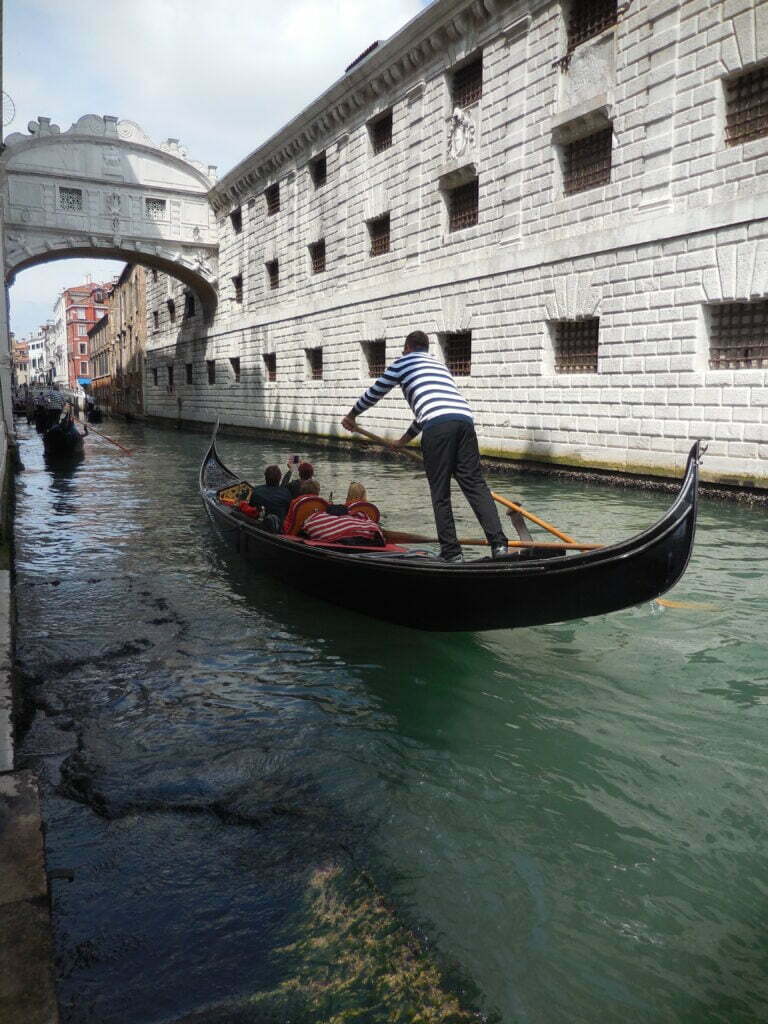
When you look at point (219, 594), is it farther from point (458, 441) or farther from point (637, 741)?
point (637, 741)

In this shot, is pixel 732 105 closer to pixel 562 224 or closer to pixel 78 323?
pixel 562 224

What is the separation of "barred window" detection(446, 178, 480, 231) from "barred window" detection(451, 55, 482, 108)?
1242 millimetres

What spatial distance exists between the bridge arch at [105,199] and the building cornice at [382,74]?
2202 millimetres

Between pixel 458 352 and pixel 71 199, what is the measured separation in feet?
45.0

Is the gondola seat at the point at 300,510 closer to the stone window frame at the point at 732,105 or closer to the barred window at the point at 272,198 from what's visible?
the stone window frame at the point at 732,105

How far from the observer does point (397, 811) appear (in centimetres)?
239

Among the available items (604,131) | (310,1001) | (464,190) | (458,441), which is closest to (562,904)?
(310,1001)

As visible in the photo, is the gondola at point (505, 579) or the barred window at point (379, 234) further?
the barred window at point (379, 234)

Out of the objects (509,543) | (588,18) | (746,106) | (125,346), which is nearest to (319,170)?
(588,18)

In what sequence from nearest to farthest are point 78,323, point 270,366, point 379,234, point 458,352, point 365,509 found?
1. point 365,509
2. point 458,352
3. point 379,234
4. point 270,366
5. point 78,323

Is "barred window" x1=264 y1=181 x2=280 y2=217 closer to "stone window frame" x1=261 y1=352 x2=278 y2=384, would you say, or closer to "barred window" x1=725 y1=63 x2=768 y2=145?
"stone window frame" x1=261 y1=352 x2=278 y2=384

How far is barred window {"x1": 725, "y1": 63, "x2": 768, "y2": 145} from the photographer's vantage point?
766 centimetres

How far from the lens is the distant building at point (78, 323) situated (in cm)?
6159

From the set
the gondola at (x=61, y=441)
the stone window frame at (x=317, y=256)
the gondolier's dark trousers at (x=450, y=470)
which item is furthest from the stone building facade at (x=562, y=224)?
the gondola at (x=61, y=441)
